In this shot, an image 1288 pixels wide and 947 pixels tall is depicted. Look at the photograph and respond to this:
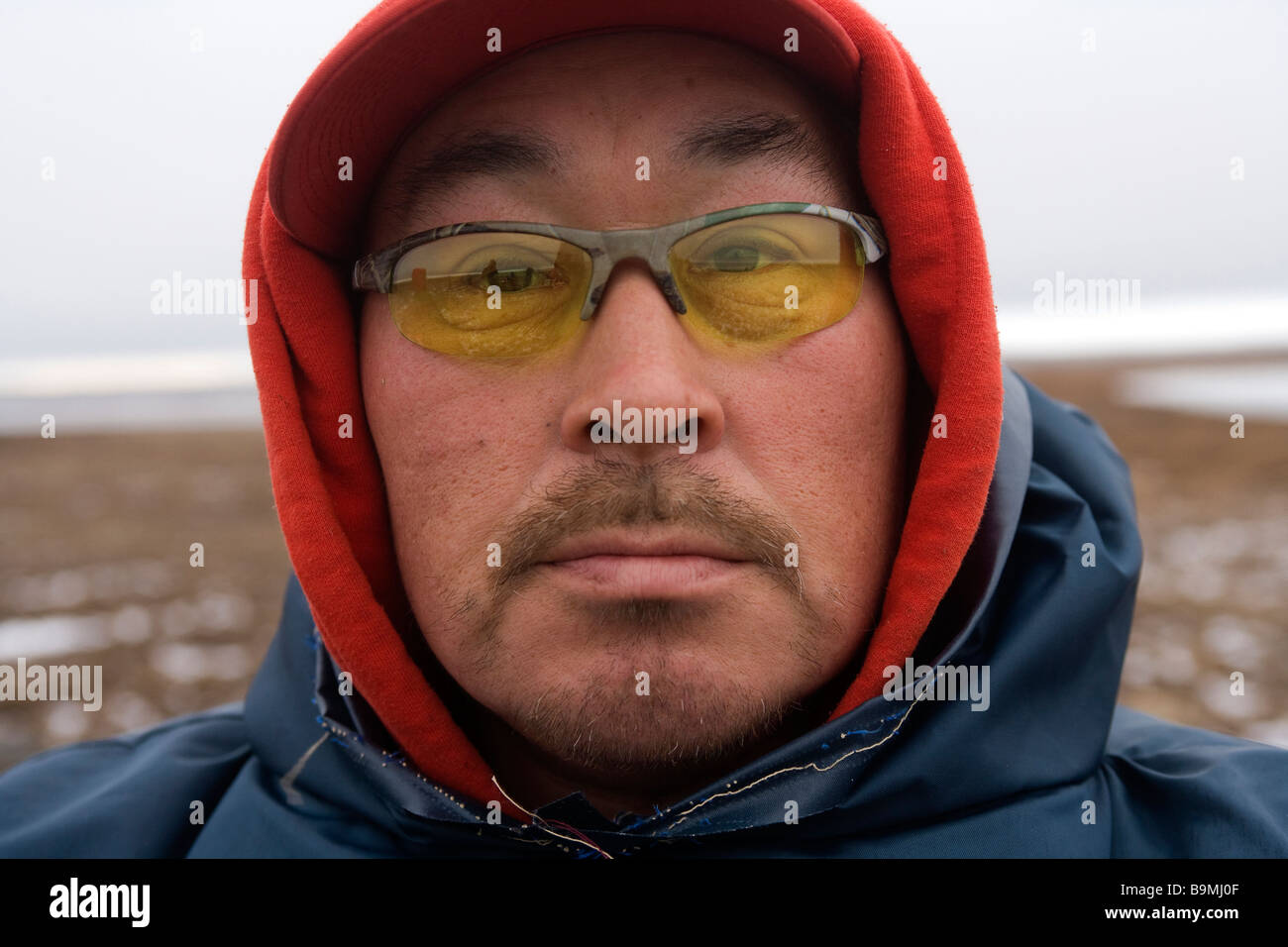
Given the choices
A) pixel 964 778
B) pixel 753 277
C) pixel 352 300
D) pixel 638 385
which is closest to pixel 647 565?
pixel 638 385

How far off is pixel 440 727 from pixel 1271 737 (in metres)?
3.94

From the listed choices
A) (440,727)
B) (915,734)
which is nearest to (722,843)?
(915,734)

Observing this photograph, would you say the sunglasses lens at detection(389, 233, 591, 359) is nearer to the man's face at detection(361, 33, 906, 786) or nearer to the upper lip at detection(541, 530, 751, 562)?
the man's face at detection(361, 33, 906, 786)

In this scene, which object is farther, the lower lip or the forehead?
the forehead

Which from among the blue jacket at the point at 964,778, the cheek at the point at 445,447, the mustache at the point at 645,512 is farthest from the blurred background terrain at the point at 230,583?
the cheek at the point at 445,447

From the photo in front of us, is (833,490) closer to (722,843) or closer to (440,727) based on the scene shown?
(722,843)

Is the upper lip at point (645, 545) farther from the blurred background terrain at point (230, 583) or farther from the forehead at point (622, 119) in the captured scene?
the blurred background terrain at point (230, 583)

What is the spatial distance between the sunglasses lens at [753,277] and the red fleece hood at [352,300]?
0.21 m

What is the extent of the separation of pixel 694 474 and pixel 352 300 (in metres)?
0.90

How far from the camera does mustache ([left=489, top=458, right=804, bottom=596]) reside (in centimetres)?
145

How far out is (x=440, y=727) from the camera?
1764 millimetres

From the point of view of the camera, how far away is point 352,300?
6.13 ft

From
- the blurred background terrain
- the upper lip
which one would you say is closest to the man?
the upper lip

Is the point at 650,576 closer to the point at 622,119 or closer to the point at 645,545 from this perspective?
the point at 645,545
